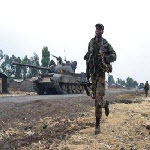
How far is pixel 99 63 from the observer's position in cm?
495

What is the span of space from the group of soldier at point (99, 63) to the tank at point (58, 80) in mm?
18399

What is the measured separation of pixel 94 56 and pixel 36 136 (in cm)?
209

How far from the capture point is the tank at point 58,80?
78.8 feet

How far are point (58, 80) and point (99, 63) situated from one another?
19.0 m

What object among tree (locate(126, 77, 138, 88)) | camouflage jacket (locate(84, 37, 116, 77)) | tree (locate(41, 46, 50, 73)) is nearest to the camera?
camouflage jacket (locate(84, 37, 116, 77))

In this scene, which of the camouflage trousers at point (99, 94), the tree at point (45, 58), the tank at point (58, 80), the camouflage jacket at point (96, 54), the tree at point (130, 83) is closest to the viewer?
the camouflage trousers at point (99, 94)

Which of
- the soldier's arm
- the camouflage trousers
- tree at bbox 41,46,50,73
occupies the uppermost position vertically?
tree at bbox 41,46,50,73

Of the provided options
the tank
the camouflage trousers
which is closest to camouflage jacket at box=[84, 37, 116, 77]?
the camouflage trousers

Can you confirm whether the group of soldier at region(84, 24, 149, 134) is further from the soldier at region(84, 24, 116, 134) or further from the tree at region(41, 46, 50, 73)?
the tree at region(41, 46, 50, 73)

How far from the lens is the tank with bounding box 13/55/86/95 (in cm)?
2402

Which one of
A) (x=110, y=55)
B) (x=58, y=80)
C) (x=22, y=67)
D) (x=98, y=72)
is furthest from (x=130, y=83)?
(x=98, y=72)

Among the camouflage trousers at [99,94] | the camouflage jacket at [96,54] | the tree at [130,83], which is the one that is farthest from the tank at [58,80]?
the tree at [130,83]

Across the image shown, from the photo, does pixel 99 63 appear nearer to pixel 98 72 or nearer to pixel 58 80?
pixel 98 72

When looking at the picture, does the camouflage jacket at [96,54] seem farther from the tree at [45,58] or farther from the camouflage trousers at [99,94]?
the tree at [45,58]
